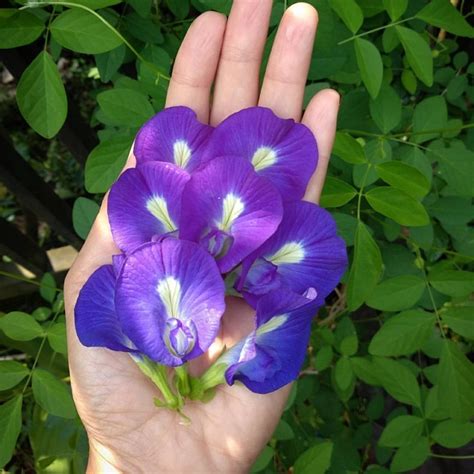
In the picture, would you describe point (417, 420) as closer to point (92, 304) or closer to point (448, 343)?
point (448, 343)

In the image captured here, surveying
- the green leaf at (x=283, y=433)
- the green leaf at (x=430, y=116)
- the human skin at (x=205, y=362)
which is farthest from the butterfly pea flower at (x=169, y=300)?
the green leaf at (x=430, y=116)

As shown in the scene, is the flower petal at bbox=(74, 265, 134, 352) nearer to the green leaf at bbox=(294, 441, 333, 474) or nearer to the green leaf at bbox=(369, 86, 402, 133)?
the green leaf at bbox=(294, 441, 333, 474)

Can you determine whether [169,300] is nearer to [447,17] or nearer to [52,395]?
[52,395]

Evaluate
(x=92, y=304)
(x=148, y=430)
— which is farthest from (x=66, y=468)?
(x=92, y=304)

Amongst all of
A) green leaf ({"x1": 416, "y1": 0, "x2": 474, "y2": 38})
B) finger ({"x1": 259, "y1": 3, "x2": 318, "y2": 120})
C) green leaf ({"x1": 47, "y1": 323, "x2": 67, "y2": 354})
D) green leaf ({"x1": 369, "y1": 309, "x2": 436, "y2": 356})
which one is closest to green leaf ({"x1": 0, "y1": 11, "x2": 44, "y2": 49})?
finger ({"x1": 259, "y1": 3, "x2": 318, "y2": 120})

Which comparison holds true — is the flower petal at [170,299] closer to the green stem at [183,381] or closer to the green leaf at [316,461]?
the green stem at [183,381]
